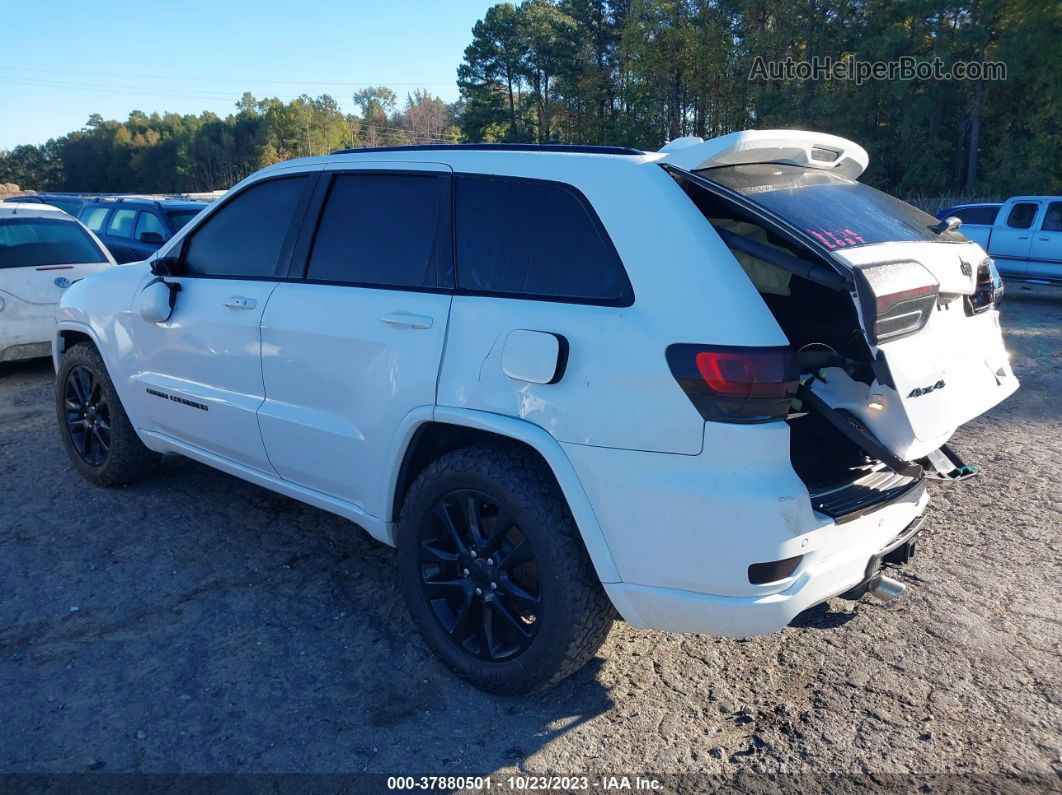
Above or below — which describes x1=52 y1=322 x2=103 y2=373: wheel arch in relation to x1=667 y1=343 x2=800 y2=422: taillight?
below

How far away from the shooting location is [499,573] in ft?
9.71

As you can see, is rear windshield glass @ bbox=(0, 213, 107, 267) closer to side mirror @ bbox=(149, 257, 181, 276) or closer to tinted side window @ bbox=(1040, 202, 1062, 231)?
side mirror @ bbox=(149, 257, 181, 276)

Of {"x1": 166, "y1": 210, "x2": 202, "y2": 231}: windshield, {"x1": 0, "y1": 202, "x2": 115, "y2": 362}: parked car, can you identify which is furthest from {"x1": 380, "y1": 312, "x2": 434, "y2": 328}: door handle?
{"x1": 166, "y1": 210, "x2": 202, "y2": 231}: windshield

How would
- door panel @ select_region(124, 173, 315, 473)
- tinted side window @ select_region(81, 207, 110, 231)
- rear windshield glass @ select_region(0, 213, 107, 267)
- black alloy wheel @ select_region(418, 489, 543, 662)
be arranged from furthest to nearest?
1. tinted side window @ select_region(81, 207, 110, 231)
2. rear windshield glass @ select_region(0, 213, 107, 267)
3. door panel @ select_region(124, 173, 315, 473)
4. black alloy wheel @ select_region(418, 489, 543, 662)

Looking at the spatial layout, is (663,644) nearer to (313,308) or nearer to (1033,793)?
(1033,793)

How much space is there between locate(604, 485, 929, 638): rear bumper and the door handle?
1176 mm

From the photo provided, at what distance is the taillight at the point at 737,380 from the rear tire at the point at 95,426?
12.0 ft

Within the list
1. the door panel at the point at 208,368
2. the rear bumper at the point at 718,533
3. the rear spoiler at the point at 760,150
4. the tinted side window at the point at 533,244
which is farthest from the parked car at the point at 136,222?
the rear bumper at the point at 718,533

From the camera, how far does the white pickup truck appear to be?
14000mm

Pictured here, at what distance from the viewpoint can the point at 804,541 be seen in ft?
8.13

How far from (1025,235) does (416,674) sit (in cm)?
1492

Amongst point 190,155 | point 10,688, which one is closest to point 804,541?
point 10,688

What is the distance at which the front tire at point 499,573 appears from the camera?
2.76 meters

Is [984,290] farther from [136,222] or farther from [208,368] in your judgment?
[136,222]
